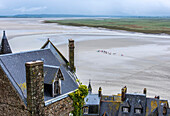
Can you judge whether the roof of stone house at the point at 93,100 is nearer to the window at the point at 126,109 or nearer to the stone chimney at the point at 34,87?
the window at the point at 126,109

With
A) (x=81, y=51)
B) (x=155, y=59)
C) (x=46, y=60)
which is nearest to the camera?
(x=46, y=60)

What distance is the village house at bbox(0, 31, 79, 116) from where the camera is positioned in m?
10.8

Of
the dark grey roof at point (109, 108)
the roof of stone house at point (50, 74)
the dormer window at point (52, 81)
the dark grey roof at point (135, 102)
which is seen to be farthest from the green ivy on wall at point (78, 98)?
the dark grey roof at point (135, 102)

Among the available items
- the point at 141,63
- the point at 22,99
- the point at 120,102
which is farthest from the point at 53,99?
the point at 141,63

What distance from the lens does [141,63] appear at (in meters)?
50.4

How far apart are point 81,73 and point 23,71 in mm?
27300

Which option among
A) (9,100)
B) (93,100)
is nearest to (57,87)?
(9,100)

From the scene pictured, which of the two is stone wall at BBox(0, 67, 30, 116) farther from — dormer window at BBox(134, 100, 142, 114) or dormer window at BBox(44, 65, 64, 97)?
dormer window at BBox(134, 100, 142, 114)

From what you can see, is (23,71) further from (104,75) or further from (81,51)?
(81,51)

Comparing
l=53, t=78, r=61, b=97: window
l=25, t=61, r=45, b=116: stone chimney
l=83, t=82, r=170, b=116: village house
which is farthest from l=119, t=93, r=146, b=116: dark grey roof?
l=25, t=61, r=45, b=116: stone chimney

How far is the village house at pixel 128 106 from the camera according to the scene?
69.6ft

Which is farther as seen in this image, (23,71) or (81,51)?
(81,51)

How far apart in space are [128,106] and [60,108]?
10.8 metres

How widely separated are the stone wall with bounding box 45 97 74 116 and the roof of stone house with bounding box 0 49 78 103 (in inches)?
21.3
